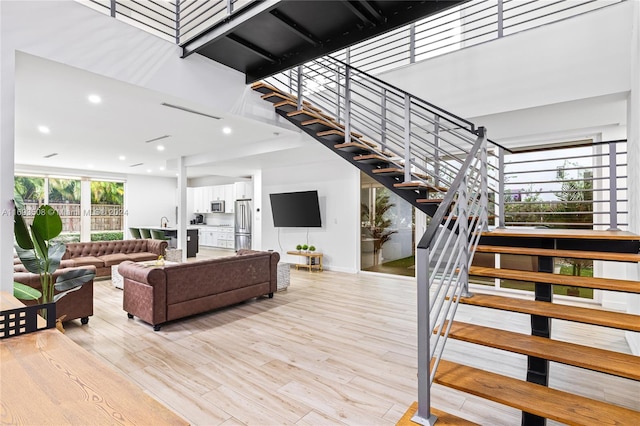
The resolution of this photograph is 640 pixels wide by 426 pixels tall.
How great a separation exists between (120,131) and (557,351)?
6.19 meters

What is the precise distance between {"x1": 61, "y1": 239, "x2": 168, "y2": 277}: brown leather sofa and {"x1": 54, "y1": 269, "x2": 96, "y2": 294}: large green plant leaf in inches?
132

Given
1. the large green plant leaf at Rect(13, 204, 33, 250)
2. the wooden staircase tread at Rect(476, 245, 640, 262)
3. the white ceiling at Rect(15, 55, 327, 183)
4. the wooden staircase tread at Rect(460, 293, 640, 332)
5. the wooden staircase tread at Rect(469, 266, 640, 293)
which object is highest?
the white ceiling at Rect(15, 55, 327, 183)

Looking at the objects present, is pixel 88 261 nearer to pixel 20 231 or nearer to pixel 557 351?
pixel 20 231

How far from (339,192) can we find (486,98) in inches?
144

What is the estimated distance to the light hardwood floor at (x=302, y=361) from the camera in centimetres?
222

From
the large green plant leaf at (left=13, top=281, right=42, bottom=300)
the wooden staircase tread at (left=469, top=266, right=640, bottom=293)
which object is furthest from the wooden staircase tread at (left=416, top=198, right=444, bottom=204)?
the large green plant leaf at (left=13, top=281, right=42, bottom=300)

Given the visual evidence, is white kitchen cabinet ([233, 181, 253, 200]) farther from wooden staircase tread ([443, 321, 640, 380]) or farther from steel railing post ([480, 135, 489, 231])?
wooden staircase tread ([443, 321, 640, 380])

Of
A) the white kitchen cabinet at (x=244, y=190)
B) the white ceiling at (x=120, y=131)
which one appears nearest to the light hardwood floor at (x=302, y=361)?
the white ceiling at (x=120, y=131)

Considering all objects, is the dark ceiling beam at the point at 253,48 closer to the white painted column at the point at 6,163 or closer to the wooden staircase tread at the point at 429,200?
the white painted column at the point at 6,163

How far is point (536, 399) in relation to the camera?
5.39 ft

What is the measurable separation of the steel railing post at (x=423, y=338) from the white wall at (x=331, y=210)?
537 cm

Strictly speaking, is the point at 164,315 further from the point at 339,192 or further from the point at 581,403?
the point at 339,192

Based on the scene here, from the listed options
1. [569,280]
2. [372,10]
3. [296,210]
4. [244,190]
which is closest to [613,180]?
[569,280]

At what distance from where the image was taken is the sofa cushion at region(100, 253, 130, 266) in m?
6.41
